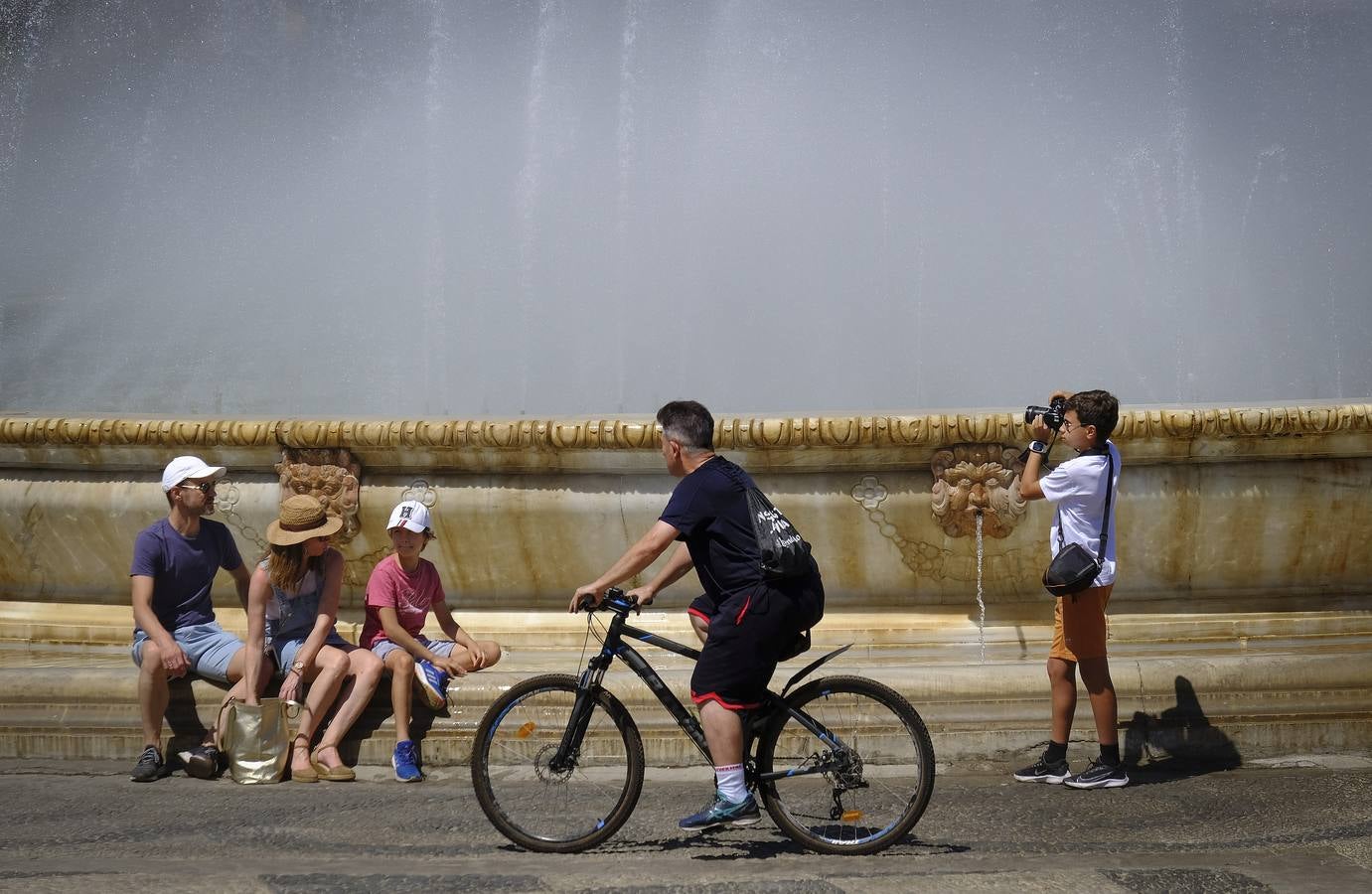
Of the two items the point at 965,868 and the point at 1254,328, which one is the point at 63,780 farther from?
the point at 1254,328

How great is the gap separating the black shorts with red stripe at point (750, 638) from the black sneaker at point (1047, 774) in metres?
1.29

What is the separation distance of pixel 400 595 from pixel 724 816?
1712mm

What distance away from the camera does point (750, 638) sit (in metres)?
3.48

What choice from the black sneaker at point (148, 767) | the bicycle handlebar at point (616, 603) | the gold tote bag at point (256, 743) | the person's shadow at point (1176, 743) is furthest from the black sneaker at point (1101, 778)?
the black sneaker at point (148, 767)

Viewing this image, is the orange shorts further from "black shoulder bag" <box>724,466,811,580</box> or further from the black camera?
"black shoulder bag" <box>724,466,811,580</box>

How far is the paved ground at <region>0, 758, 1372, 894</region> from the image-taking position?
128 inches

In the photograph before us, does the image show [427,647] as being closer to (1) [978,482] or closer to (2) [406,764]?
(2) [406,764]

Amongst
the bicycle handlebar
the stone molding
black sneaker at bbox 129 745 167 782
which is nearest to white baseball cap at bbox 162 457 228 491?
the stone molding

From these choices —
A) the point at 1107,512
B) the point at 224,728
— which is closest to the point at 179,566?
the point at 224,728

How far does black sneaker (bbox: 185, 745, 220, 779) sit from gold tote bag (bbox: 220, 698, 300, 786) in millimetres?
94

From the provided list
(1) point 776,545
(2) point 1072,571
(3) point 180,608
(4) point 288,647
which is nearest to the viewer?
(1) point 776,545

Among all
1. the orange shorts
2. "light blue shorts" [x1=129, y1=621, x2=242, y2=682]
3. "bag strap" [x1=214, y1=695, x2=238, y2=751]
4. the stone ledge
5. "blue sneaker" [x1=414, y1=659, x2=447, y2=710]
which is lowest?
"bag strap" [x1=214, y1=695, x2=238, y2=751]

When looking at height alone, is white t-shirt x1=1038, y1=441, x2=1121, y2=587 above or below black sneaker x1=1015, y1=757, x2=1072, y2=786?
above

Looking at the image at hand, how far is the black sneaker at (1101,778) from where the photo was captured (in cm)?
423
